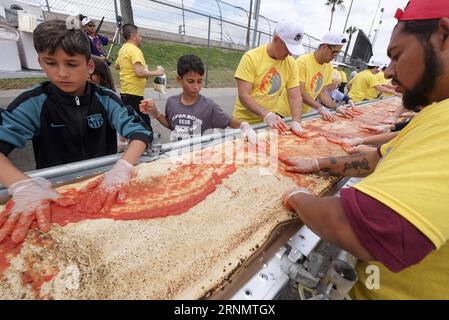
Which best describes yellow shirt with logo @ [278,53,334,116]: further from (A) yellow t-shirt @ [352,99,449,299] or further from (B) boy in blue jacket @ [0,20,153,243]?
(A) yellow t-shirt @ [352,99,449,299]

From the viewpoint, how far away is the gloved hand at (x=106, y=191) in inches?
40.1

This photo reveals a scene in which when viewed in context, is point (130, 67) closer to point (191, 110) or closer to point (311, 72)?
point (191, 110)

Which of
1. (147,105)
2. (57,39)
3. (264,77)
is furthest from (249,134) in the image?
Answer: (57,39)

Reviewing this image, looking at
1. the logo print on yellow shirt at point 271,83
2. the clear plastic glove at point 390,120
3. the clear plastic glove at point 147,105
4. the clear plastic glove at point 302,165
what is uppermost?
the logo print on yellow shirt at point 271,83

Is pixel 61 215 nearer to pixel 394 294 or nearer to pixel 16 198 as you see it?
pixel 16 198

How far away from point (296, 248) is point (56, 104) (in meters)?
1.47

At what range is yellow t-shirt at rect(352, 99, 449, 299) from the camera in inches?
24.5

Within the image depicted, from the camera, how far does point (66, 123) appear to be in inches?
57.9

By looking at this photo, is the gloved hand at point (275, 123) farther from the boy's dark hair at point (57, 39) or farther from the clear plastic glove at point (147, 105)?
the boy's dark hair at point (57, 39)

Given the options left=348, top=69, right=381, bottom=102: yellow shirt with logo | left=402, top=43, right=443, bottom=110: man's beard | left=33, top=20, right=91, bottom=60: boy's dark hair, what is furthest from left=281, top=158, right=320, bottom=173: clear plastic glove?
left=348, top=69, right=381, bottom=102: yellow shirt with logo

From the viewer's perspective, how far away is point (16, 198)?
0.97 metres

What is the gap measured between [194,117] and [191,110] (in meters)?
0.08

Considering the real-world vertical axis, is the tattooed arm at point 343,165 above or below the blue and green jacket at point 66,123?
below

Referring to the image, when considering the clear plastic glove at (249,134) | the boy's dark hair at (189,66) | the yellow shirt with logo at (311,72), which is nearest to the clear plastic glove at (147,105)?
the boy's dark hair at (189,66)
